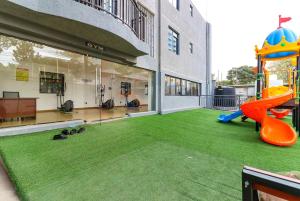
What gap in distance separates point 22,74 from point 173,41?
8970 millimetres

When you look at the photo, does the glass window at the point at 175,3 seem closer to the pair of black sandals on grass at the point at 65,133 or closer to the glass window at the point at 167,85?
the glass window at the point at 167,85

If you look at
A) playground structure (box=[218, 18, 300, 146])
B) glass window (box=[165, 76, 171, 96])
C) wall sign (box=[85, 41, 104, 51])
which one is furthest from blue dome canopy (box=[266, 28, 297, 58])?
wall sign (box=[85, 41, 104, 51])

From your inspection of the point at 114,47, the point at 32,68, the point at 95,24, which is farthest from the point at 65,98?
the point at 95,24

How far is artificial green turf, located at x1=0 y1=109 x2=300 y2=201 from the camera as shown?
2.02 m

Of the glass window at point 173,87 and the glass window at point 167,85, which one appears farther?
the glass window at point 173,87

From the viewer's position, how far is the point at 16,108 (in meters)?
5.80

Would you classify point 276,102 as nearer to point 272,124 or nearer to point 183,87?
point 272,124

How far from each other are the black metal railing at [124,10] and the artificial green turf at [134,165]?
365cm

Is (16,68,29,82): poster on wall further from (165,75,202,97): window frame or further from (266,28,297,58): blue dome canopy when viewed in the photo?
(266,28,297,58): blue dome canopy

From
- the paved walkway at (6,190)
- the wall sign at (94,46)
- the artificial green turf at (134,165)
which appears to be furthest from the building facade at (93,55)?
the paved walkway at (6,190)

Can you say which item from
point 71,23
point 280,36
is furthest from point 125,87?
point 280,36

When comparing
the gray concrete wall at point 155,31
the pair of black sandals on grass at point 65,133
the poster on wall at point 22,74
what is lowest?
the pair of black sandals on grass at point 65,133

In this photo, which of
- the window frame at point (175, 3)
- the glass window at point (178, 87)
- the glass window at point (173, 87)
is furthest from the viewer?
the glass window at point (178, 87)

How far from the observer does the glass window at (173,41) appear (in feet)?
33.2
